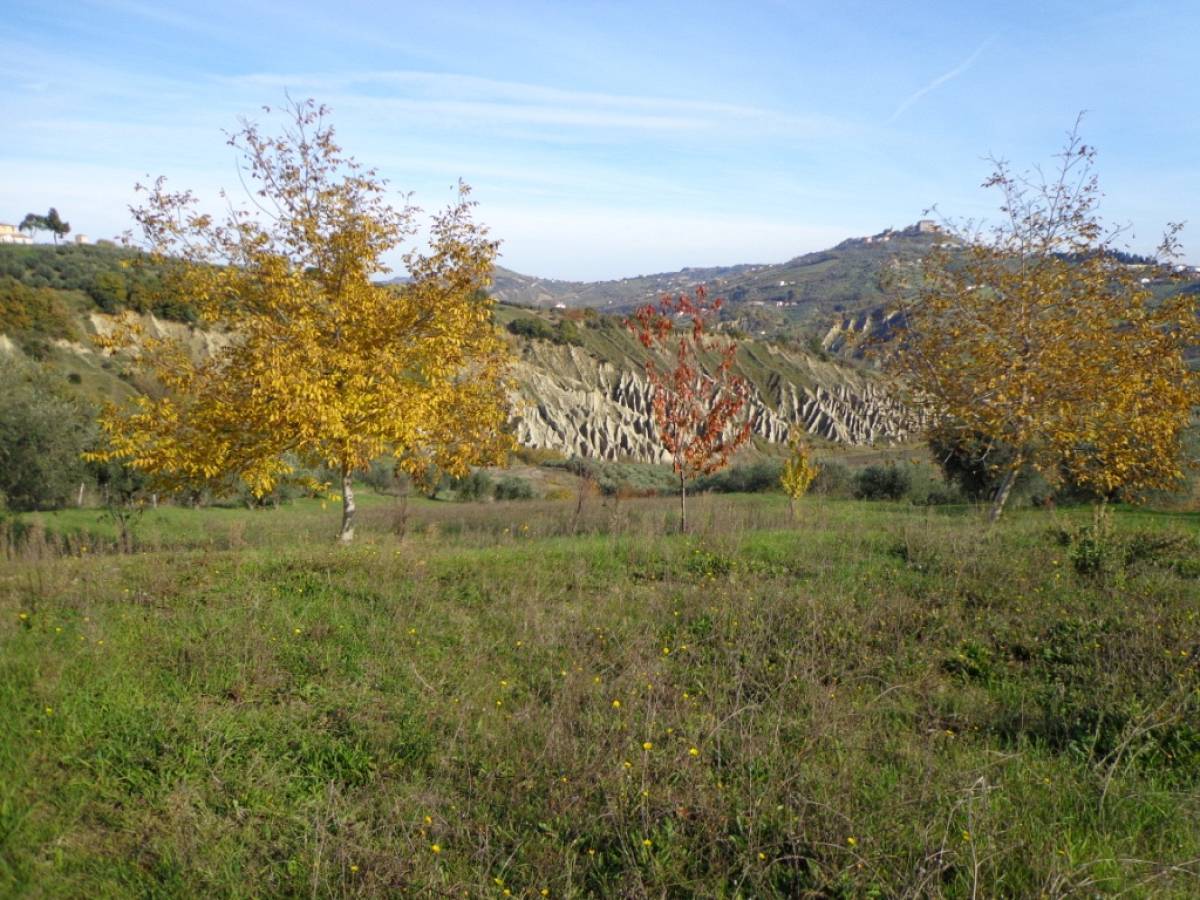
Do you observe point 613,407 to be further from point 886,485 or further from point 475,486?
point 886,485

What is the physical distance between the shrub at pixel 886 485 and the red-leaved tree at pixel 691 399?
13.9 meters

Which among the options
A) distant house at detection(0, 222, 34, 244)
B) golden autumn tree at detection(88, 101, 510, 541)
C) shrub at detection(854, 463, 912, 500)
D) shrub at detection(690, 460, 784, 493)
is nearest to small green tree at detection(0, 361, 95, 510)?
golden autumn tree at detection(88, 101, 510, 541)

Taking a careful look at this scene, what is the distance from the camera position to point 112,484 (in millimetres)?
22844

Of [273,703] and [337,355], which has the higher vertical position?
[337,355]

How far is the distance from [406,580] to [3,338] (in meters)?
44.3

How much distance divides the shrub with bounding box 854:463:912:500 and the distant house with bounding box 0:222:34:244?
7790cm

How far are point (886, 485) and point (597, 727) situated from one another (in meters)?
22.4

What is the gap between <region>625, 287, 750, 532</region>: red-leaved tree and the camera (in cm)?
1172

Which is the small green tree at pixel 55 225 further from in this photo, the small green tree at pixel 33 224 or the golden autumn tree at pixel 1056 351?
the golden autumn tree at pixel 1056 351

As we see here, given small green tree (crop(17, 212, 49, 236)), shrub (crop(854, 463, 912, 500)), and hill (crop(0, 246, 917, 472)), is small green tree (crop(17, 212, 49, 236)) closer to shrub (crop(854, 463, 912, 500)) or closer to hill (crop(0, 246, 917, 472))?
hill (crop(0, 246, 917, 472))

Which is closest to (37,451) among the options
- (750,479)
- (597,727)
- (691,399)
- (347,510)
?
(347,510)

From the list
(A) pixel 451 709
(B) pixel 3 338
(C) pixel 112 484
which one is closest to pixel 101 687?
(A) pixel 451 709

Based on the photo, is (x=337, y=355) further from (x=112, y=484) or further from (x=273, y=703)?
(x=112, y=484)

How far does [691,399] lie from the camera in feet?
38.5
